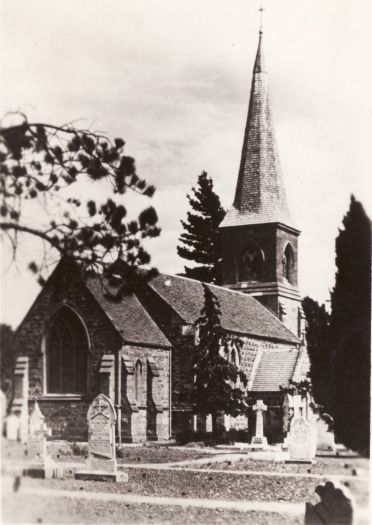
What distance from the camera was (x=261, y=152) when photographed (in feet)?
104

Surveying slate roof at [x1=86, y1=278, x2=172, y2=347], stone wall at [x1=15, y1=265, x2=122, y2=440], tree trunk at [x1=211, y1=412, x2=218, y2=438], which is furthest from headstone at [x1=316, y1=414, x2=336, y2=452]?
stone wall at [x1=15, y1=265, x2=122, y2=440]

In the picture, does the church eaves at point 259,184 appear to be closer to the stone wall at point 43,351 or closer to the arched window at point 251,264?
the arched window at point 251,264

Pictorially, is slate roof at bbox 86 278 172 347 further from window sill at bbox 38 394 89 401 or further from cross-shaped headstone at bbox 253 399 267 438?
window sill at bbox 38 394 89 401

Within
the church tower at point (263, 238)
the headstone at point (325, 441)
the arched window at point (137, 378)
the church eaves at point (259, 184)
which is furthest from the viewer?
the church tower at point (263, 238)

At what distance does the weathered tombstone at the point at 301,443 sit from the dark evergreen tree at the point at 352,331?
5.82 meters

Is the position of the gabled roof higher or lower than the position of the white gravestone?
higher

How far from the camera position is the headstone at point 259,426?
26.9 metres

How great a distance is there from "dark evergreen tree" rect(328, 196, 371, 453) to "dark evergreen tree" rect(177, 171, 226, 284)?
3.23 meters

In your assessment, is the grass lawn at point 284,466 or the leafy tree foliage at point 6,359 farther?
the grass lawn at point 284,466

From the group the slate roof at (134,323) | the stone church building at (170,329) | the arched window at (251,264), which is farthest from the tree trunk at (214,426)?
the arched window at (251,264)

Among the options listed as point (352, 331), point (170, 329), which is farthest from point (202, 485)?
point (170, 329)

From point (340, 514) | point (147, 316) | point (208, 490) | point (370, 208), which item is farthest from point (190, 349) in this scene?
point (340, 514)

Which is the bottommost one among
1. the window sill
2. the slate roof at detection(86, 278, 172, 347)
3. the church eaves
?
the window sill

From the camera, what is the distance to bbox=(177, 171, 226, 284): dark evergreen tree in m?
18.2
